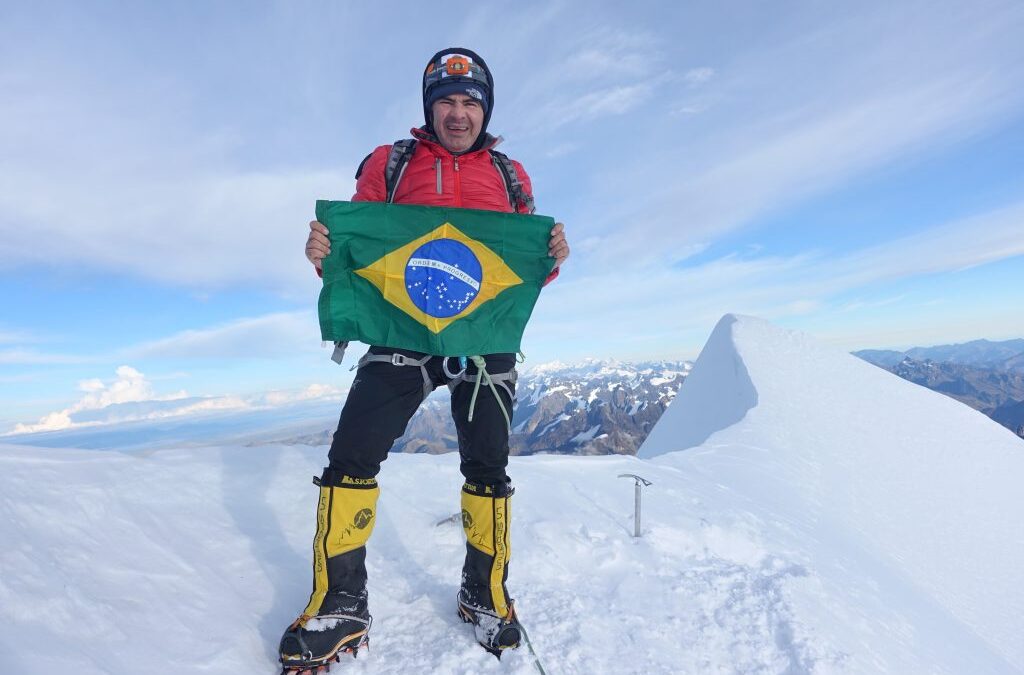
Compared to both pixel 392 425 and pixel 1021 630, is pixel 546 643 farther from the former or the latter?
pixel 1021 630

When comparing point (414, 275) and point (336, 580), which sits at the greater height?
point (414, 275)

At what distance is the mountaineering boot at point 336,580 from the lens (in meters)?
2.46

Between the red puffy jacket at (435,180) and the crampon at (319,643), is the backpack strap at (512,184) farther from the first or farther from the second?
the crampon at (319,643)

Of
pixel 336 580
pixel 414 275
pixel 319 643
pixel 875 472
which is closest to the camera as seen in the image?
pixel 319 643

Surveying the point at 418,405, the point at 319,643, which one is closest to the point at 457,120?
the point at 418,405

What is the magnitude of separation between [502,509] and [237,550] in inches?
77.5

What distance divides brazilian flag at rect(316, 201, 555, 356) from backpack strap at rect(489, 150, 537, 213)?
327 millimetres

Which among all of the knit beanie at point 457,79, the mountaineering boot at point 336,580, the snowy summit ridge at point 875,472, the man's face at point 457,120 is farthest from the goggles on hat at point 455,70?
the snowy summit ridge at point 875,472

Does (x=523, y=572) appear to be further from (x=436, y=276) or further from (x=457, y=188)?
(x=457, y=188)

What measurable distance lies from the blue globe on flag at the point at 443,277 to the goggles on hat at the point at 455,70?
127 centimetres

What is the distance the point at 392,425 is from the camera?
2922mm

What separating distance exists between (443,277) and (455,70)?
158 cm

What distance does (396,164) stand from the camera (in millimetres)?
3385

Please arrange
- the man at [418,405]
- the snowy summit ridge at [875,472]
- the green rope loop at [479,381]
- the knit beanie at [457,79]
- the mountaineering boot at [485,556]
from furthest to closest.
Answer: the snowy summit ridge at [875,472] → the knit beanie at [457,79] → the green rope loop at [479,381] → the mountaineering boot at [485,556] → the man at [418,405]
